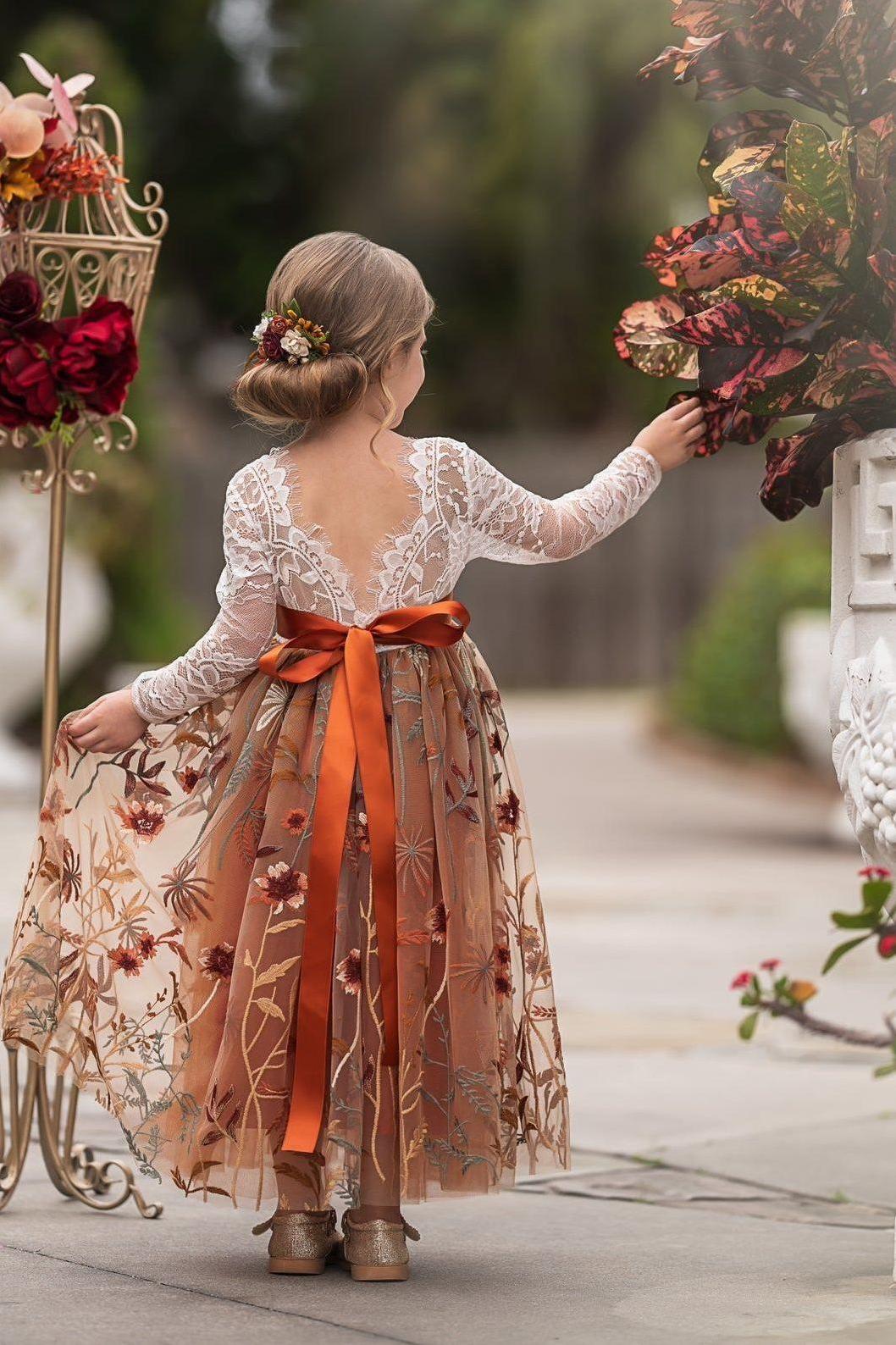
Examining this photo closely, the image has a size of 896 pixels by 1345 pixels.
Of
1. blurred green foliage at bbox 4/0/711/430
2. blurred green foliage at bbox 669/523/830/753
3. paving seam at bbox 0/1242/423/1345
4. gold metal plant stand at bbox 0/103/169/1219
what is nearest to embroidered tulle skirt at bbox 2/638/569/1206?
paving seam at bbox 0/1242/423/1345

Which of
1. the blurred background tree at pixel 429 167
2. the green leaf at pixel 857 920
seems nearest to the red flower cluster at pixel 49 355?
the green leaf at pixel 857 920

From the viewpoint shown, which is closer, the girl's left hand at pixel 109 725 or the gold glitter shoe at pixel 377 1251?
the gold glitter shoe at pixel 377 1251

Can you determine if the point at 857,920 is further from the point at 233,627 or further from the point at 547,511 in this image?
the point at 233,627

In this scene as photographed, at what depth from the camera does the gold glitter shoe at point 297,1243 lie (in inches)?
115

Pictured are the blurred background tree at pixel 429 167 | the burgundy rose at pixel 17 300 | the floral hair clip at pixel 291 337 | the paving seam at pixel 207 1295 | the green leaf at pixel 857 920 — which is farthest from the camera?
the blurred background tree at pixel 429 167

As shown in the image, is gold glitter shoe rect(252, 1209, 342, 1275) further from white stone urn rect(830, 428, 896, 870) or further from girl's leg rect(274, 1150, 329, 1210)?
white stone urn rect(830, 428, 896, 870)

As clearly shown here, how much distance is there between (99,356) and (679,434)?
1068 millimetres

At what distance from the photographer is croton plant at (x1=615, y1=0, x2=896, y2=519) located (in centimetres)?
271

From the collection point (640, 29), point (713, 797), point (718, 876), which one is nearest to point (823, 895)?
point (718, 876)

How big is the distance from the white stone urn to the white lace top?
16.0 inches

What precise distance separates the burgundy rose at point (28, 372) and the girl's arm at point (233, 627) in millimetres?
557

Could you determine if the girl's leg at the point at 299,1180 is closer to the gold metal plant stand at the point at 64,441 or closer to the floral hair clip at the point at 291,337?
the gold metal plant stand at the point at 64,441

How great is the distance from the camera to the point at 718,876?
8.49m

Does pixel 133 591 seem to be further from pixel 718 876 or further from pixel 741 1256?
pixel 741 1256
